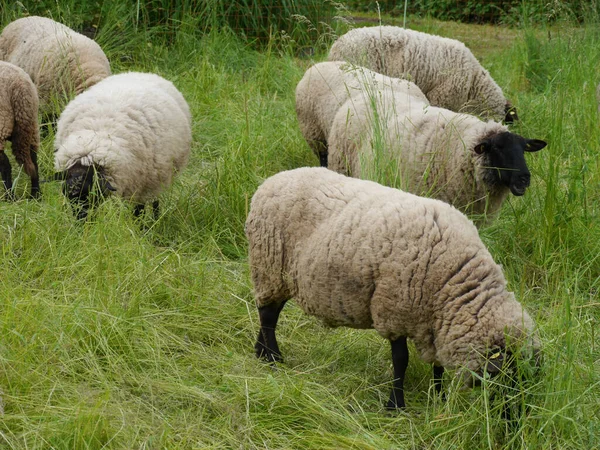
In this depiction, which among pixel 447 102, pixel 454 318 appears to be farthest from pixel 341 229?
pixel 447 102

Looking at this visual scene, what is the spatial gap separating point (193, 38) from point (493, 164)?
5.19 meters

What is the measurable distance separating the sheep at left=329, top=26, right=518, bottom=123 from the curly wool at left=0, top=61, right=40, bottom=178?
8.77 ft

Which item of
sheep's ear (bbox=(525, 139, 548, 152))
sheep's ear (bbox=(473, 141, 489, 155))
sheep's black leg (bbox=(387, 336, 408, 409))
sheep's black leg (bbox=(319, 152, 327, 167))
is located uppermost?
sheep's ear (bbox=(473, 141, 489, 155))

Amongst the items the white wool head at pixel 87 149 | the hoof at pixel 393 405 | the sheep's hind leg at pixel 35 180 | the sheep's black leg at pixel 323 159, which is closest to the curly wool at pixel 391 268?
the hoof at pixel 393 405

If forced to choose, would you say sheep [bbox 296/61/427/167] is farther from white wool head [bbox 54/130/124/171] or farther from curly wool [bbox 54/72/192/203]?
white wool head [bbox 54/130/124/171]

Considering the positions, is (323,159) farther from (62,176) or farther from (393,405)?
(393,405)

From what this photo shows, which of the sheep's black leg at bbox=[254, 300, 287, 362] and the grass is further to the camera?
the sheep's black leg at bbox=[254, 300, 287, 362]

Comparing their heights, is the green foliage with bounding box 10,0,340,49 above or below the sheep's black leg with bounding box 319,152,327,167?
above

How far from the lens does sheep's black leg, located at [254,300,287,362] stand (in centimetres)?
421

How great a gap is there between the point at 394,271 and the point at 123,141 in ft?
8.64

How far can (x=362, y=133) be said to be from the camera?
5.56m

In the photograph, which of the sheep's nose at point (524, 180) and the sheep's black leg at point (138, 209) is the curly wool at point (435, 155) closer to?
the sheep's nose at point (524, 180)

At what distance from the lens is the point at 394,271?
11.8ft

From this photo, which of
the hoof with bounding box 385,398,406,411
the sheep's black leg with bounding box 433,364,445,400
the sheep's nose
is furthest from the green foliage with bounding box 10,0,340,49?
the hoof with bounding box 385,398,406,411
